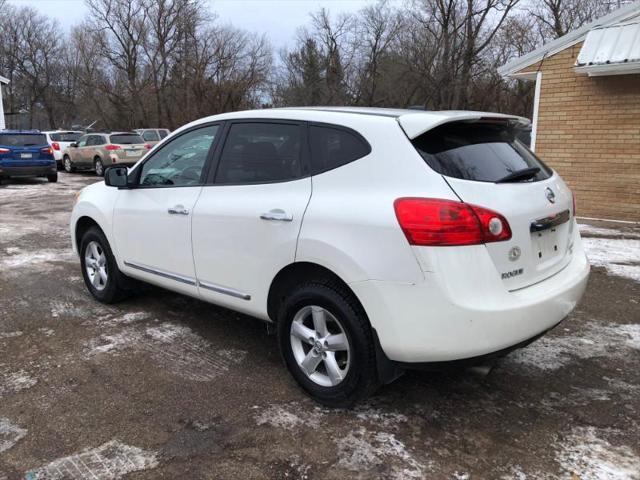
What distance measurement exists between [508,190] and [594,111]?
24.4 feet

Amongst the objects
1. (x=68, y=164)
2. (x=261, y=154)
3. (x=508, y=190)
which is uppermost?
(x=261, y=154)

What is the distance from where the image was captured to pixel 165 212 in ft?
13.4

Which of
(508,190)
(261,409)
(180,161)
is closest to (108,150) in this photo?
(180,161)

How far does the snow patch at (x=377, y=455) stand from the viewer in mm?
2631

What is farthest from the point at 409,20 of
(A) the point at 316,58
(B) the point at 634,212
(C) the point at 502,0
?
Result: (B) the point at 634,212

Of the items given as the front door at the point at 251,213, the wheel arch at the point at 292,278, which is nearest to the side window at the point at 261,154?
the front door at the point at 251,213

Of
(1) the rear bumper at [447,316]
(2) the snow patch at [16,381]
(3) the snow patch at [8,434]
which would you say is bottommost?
(3) the snow patch at [8,434]

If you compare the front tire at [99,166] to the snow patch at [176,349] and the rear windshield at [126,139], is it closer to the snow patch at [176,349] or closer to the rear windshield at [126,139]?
the rear windshield at [126,139]

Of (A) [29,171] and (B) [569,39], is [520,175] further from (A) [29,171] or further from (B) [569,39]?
(A) [29,171]

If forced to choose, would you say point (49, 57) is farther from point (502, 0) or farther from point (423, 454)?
point (423, 454)

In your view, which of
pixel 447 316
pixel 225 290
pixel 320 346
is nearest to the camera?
pixel 447 316

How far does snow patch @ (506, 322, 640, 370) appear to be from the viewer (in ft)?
12.7

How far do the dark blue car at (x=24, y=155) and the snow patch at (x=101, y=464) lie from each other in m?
15.6

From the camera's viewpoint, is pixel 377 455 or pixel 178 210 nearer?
pixel 377 455
